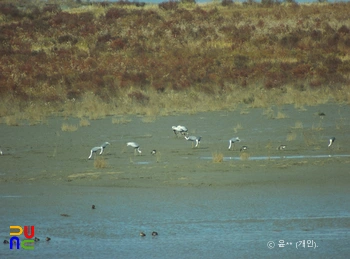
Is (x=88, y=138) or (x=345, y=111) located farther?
(x=345, y=111)

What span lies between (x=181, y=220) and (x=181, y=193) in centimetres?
213

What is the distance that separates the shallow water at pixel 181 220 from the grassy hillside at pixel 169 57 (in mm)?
12876

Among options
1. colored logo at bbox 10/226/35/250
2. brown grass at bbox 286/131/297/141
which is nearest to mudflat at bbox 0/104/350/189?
brown grass at bbox 286/131/297/141

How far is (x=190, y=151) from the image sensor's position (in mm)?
17391

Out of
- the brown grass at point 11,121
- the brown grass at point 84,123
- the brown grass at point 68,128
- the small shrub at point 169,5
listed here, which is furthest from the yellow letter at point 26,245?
the small shrub at point 169,5

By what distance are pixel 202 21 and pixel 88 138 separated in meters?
30.0

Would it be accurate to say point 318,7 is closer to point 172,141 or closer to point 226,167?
point 172,141

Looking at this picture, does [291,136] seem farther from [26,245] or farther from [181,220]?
[26,245]

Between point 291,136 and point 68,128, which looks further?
point 68,128

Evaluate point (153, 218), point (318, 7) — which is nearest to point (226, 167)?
point (153, 218)

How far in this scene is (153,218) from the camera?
10.8 meters

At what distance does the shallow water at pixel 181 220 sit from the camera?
352 inches

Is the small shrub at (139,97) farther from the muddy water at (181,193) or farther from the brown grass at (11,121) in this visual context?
the muddy water at (181,193)

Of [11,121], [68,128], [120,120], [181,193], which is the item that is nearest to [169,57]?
[120,120]
